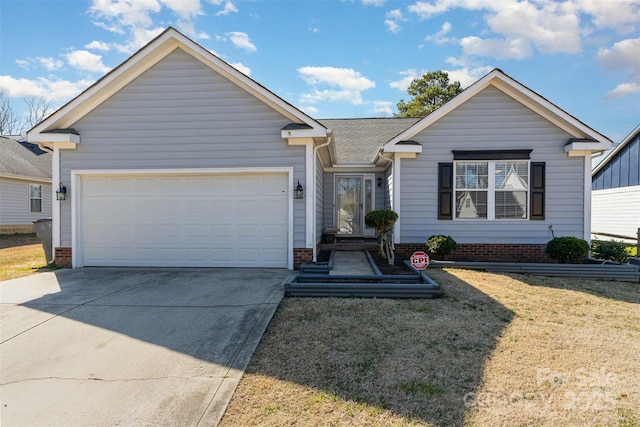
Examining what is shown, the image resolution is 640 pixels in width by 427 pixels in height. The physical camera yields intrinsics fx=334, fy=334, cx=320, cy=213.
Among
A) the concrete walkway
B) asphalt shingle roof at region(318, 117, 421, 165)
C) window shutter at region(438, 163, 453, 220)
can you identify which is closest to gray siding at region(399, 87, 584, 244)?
window shutter at region(438, 163, 453, 220)

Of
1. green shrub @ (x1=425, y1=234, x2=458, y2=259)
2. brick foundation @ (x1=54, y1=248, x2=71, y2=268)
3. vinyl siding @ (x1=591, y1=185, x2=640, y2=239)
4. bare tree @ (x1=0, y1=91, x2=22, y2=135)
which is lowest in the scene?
brick foundation @ (x1=54, y1=248, x2=71, y2=268)

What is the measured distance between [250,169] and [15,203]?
1614 centimetres

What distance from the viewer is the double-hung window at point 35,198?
1747 cm

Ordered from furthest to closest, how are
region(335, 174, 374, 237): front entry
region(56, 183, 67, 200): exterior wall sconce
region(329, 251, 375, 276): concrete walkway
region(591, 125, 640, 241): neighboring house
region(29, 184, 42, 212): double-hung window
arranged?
region(29, 184, 42, 212): double-hung window, region(591, 125, 640, 241): neighboring house, region(335, 174, 374, 237): front entry, region(56, 183, 67, 200): exterior wall sconce, region(329, 251, 375, 276): concrete walkway

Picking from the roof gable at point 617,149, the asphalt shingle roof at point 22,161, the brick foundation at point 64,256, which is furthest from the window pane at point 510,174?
the asphalt shingle roof at point 22,161

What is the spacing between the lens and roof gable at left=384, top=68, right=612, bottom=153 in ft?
27.4

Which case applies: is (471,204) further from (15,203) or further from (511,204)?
(15,203)

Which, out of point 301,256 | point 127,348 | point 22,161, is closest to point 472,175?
point 301,256

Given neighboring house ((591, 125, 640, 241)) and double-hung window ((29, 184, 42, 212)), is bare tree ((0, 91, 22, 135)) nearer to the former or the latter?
double-hung window ((29, 184, 42, 212))

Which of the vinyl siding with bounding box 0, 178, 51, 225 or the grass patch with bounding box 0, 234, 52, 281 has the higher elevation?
the vinyl siding with bounding box 0, 178, 51, 225

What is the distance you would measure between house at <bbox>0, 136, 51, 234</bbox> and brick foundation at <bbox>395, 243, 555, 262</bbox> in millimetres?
19262

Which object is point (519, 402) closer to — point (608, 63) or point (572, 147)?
point (572, 147)

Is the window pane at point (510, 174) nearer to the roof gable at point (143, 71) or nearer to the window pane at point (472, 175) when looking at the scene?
the window pane at point (472, 175)

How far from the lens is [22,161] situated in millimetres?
17469
